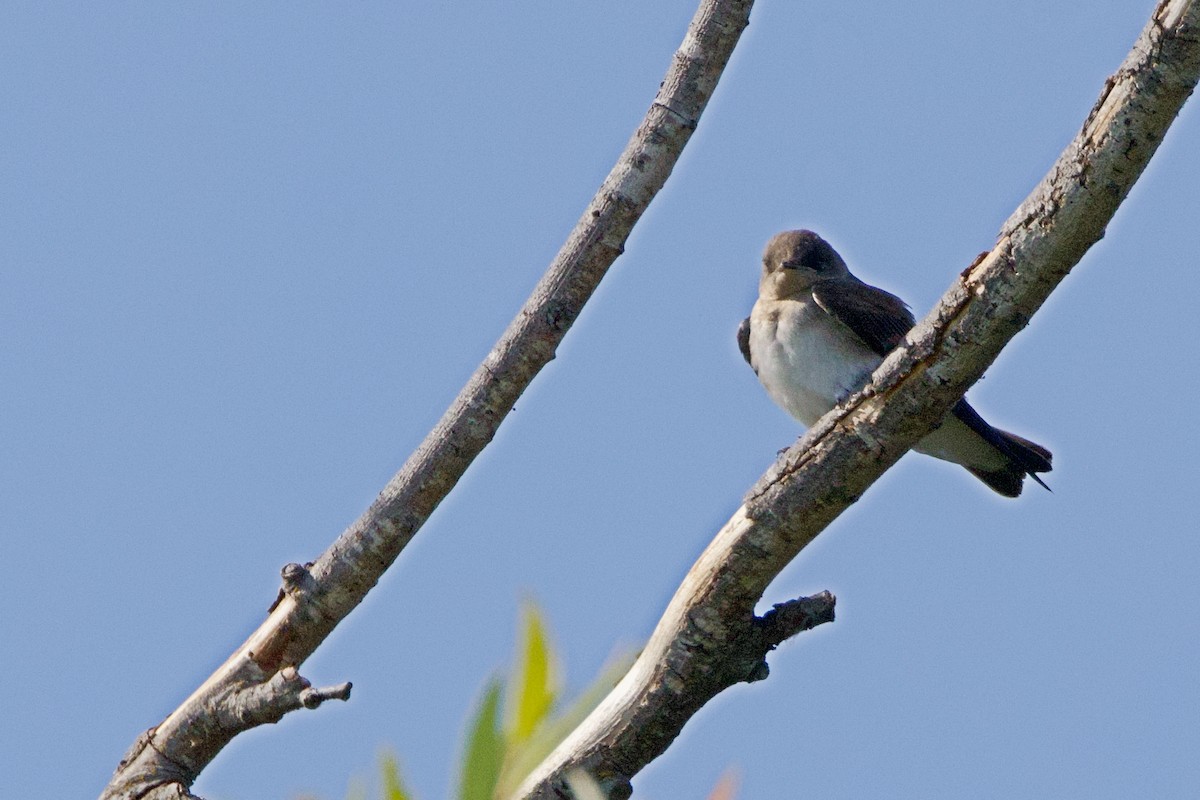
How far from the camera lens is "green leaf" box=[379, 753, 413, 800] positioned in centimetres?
182

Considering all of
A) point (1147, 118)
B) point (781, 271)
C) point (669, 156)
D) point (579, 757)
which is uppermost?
point (781, 271)

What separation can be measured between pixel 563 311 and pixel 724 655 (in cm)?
146

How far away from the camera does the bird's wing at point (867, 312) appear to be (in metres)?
8.22

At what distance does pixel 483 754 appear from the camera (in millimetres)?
1874

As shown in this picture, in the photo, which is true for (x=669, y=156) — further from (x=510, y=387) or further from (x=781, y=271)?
(x=781, y=271)

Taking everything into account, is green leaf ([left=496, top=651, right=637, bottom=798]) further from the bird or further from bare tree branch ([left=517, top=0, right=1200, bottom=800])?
the bird

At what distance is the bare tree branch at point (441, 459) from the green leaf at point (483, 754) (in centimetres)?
352

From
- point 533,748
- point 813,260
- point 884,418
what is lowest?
point 533,748

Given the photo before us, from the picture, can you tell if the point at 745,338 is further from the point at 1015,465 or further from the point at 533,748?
the point at 533,748

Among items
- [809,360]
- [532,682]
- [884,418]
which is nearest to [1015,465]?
[809,360]

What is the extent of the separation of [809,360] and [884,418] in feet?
10.8

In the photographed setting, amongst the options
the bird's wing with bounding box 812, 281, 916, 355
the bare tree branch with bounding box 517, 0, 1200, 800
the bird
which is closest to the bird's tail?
the bird

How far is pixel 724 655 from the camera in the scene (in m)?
5.29

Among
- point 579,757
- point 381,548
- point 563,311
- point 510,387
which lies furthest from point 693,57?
point 579,757
